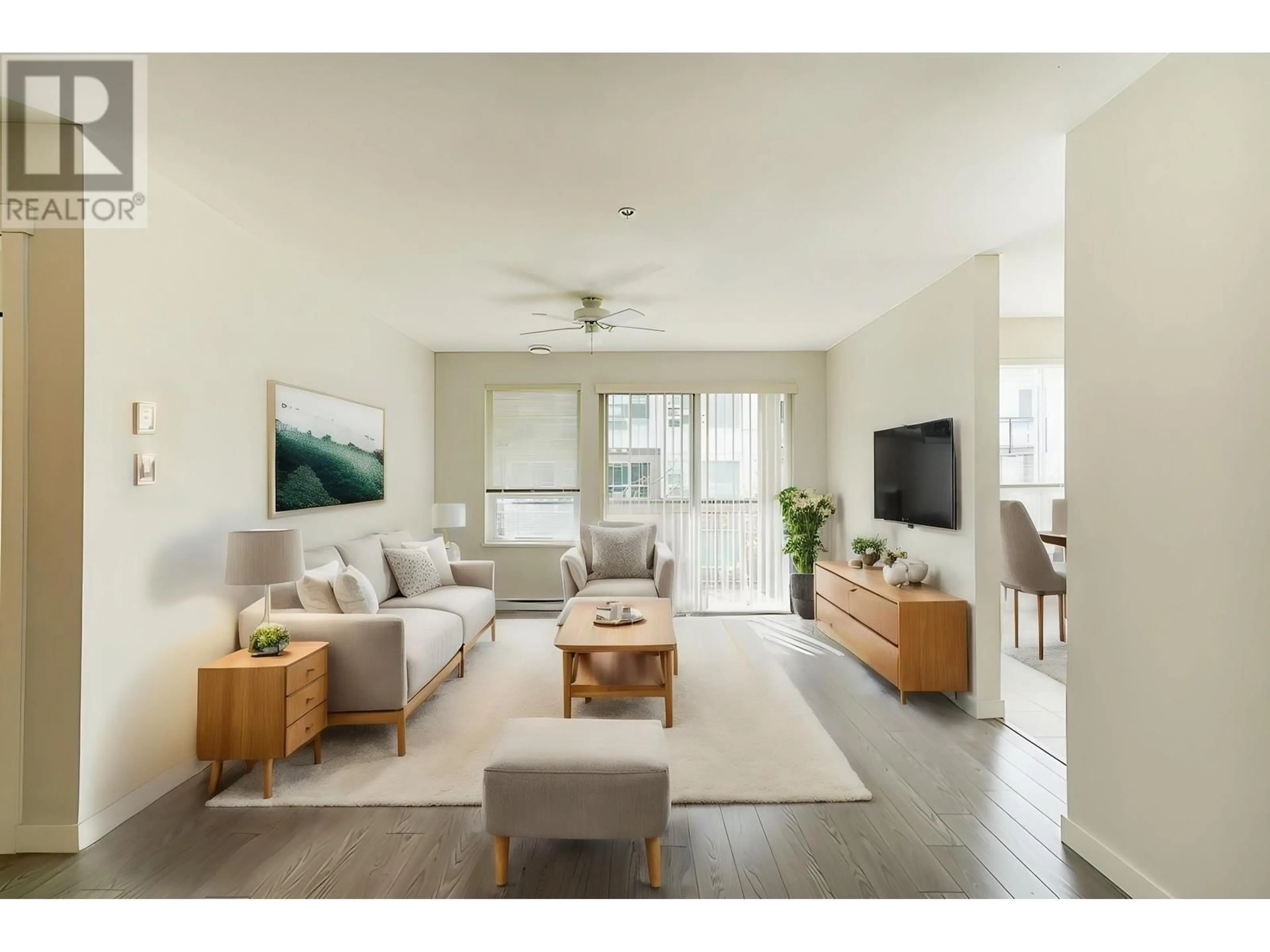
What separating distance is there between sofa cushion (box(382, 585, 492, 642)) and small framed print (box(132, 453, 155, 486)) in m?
1.73

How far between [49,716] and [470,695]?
201 cm

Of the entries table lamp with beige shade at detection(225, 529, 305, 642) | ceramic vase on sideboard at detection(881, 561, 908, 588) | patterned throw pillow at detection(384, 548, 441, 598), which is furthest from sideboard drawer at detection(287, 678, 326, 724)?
ceramic vase on sideboard at detection(881, 561, 908, 588)

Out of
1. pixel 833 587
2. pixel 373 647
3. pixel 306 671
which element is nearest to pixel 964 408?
pixel 833 587

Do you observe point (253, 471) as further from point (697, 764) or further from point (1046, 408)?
point (1046, 408)

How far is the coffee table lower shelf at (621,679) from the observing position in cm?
338

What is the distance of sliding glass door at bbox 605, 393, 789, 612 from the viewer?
260 inches

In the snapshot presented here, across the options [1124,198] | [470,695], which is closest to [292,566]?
[470,695]

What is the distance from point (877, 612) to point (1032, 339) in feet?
10.3

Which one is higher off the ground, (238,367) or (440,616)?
(238,367)

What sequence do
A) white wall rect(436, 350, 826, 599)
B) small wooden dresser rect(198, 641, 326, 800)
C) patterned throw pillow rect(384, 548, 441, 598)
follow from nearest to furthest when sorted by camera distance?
1. small wooden dresser rect(198, 641, 326, 800)
2. patterned throw pillow rect(384, 548, 441, 598)
3. white wall rect(436, 350, 826, 599)

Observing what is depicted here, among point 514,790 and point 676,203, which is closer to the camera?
point 514,790

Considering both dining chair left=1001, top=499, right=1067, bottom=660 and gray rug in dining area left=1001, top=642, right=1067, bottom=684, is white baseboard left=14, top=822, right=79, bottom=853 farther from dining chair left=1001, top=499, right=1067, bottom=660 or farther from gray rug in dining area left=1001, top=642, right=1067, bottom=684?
dining chair left=1001, top=499, right=1067, bottom=660

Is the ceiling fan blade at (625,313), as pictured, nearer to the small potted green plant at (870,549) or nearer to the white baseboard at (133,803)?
the small potted green plant at (870,549)

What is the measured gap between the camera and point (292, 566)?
9.55ft
